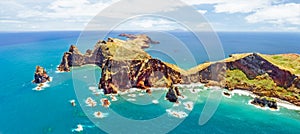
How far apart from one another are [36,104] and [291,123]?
252 ft

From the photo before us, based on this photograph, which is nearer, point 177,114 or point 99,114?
point 99,114

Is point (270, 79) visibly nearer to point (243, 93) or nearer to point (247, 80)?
point (247, 80)

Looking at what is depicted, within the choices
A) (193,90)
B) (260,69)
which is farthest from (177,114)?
(260,69)

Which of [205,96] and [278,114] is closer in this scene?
[278,114]

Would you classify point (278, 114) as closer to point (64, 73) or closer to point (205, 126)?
point (205, 126)

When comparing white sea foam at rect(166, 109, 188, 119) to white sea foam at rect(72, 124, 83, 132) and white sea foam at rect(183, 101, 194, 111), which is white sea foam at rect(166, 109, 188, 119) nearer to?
white sea foam at rect(183, 101, 194, 111)

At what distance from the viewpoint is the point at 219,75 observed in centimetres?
9744

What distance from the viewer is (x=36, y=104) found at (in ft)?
240

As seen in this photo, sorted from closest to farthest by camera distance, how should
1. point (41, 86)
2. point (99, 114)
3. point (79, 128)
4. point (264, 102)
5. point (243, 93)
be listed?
point (79, 128)
point (99, 114)
point (264, 102)
point (243, 93)
point (41, 86)

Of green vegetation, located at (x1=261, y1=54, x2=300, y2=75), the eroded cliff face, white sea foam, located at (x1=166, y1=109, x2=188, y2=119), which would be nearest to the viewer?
white sea foam, located at (x1=166, y1=109, x2=188, y2=119)

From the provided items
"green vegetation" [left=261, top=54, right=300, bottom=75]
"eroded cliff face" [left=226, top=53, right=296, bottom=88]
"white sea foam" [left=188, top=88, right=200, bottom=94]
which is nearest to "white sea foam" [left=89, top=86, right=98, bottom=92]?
"white sea foam" [left=188, top=88, right=200, bottom=94]

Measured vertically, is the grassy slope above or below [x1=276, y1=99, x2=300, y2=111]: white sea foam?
above

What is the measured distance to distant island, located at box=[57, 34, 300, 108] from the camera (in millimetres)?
81938

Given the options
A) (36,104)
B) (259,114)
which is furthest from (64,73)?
(259,114)
